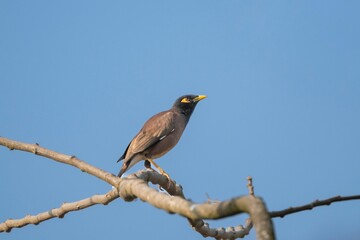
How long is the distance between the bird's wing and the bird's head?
1.67 ft

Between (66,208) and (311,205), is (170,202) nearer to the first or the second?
(311,205)

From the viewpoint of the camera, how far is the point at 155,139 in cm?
690

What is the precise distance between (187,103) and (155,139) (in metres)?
1.50

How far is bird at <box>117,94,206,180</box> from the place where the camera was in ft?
21.6

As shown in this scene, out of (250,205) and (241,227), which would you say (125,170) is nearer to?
(241,227)

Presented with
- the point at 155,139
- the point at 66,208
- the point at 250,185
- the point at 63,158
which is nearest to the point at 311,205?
the point at 250,185

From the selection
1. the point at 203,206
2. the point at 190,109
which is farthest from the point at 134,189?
the point at 190,109

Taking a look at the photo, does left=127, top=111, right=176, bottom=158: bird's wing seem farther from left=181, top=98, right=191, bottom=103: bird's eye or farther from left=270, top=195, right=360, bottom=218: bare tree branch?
left=270, top=195, right=360, bottom=218: bare tree branch

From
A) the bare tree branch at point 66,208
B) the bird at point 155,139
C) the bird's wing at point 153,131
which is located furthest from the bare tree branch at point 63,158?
the bird's wing at point 153,131

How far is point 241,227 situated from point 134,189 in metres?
1.80

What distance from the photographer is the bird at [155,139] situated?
21.6 feet

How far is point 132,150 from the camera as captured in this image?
6.61 m

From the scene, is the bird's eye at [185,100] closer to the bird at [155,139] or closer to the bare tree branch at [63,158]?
the bird at [155,139]

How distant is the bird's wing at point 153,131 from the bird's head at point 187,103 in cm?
51
